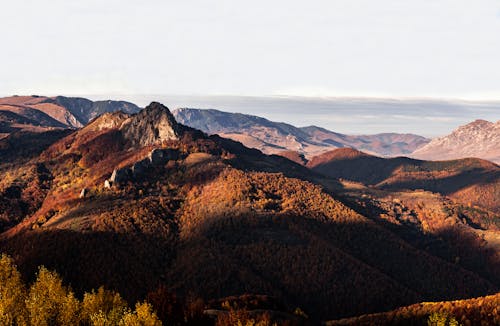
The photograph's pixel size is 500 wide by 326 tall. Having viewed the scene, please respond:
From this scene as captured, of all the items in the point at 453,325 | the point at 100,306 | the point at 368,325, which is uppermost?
the point at 100,306

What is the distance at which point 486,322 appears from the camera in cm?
19925

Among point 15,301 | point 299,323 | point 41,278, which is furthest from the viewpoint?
point 299,323

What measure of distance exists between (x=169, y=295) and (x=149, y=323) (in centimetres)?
3383

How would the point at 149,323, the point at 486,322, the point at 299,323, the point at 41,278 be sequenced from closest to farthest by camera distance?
the point at 149,323 < the point at 41,278 < the point at 299,323 < the point at 486,322

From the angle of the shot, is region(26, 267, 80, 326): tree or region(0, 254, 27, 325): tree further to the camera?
region(26, 267, 80, 326): tree

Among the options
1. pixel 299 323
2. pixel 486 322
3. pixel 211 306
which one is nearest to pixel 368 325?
pixel 299 323

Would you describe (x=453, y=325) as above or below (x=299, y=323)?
above

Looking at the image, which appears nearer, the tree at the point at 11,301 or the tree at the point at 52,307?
the tree at the point at 11,301

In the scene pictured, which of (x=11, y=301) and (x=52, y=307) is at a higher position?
(x=11, y=301)

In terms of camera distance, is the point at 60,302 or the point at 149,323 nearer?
the point at 149,323

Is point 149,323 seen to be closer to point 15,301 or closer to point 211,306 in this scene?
point 15,301

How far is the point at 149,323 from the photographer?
102 meters

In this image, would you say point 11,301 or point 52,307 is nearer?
point 11,301

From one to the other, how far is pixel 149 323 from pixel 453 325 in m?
92.4
